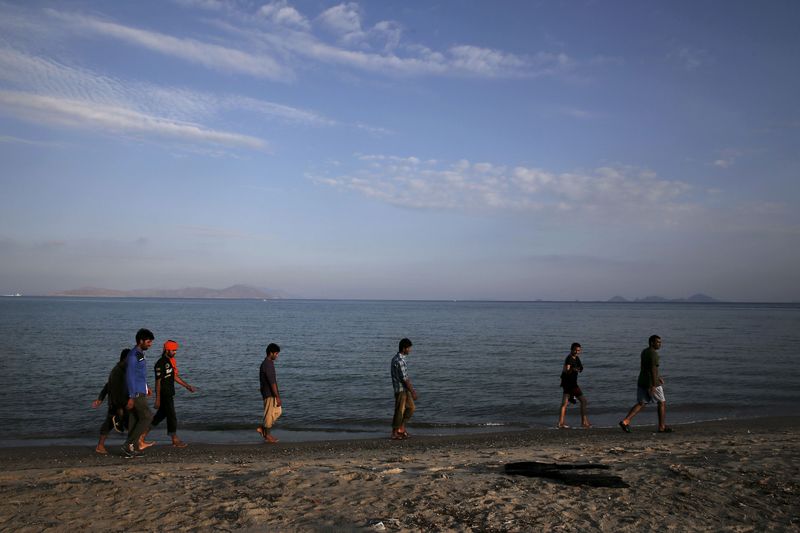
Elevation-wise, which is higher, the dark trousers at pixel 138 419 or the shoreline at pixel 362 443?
the dark trousers at pixel 138 419

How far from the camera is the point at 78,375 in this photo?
22547 millimetres

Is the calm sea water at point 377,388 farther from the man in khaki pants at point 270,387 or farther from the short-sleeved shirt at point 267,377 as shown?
Answer: the short-sleeved shirt at point 267,377

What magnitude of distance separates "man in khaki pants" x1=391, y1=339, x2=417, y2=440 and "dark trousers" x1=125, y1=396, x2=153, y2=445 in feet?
14.8

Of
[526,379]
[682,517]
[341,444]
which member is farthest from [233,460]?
[526,379]

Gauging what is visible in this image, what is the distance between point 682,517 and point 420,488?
284 cm

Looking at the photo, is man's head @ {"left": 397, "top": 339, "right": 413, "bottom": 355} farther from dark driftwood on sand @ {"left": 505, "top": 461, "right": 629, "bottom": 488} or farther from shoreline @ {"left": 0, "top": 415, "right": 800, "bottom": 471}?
dark driftwood on sand @ {"left": 505, "top": 461, "right": 629, "bottom": 488}

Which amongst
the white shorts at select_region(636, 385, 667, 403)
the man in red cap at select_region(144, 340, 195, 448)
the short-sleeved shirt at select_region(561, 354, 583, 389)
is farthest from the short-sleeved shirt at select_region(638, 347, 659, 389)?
the man in red cap at select_region(144, 340, 195, 448)

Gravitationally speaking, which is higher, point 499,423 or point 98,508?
point 98,508

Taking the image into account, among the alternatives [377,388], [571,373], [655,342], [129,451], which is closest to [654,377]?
[655,342]

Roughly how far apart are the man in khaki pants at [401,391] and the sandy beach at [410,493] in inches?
69.8

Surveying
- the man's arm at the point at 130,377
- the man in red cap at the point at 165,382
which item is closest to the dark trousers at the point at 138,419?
the man's arm at the point at 130,377

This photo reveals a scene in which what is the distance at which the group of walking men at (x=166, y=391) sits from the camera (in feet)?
30.2

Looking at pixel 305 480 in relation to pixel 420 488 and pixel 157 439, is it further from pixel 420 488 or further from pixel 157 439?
pixel 157 439

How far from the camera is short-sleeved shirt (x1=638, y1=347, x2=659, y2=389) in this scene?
1153 cm
